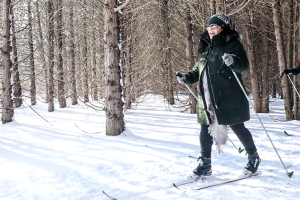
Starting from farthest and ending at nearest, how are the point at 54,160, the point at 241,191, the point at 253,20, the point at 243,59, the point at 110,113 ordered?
the point at 253,20
the point at 110,113
the point at 54,160
the point at 243,59
the point at 241,191

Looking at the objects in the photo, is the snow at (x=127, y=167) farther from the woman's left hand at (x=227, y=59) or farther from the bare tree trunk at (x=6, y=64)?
the bare tree trunk at (x=6, y=64)

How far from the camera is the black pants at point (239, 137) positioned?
2.85 metres

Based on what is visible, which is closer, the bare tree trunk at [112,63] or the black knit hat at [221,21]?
the black knit hat at [221,21]

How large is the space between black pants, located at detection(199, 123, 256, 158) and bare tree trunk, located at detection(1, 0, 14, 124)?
275 inches

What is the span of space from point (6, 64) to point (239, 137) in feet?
24.6

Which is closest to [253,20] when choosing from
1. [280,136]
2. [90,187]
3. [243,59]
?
[280,136]

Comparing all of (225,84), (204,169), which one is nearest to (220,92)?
(225,84)

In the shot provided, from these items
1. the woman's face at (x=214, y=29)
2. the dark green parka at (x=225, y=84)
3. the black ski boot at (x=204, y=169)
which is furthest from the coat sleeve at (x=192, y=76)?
the black ski boot at (x=204, y=169)

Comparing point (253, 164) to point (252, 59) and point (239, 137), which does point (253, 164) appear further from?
point (252, 59)

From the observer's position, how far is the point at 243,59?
268cm

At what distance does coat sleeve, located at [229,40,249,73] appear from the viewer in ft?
8.66

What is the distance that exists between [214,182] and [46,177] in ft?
6.56

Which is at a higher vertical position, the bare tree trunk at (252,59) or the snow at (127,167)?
the bare tree trunk at (252,59)

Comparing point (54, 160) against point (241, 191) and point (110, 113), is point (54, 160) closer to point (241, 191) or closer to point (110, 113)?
point (110, 113)
